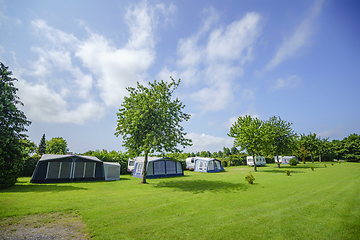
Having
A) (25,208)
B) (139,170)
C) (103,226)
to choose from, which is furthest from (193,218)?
(139,170)

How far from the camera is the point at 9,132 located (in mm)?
12844

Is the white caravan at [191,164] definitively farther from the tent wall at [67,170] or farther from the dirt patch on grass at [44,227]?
the dirt patch on grass at [44,227]

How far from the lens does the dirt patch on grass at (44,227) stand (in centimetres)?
525

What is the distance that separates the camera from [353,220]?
667cm

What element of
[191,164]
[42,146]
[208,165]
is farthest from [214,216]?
[42,146]

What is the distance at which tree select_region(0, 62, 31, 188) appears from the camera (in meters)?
12.5

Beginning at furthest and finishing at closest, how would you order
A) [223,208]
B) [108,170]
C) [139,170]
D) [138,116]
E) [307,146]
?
1. [307,146]
2. [139,170]
3. [108,170]
4. [138,116]
5. [223,208]

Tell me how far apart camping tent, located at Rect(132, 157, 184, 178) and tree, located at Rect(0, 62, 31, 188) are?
13558mm

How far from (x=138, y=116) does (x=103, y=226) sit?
37.5ft

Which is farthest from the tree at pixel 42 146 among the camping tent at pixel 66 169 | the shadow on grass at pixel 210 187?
the shadow on grass at pixel 210 187

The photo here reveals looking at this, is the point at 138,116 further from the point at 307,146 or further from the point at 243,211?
the point at 307,146

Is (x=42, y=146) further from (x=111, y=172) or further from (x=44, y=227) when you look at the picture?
(x=44, y=227)

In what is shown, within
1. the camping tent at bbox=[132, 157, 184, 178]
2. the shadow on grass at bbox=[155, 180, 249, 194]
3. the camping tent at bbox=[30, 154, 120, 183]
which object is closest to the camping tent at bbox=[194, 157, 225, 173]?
the camping tent at bbox=[132, 157, 184, 178]

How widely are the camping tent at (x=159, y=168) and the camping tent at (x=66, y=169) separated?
529cm
